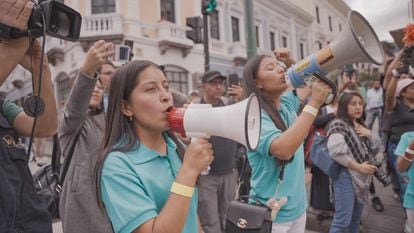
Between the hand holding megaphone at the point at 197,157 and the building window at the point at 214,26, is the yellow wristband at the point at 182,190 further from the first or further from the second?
the building window at the point at 214,26

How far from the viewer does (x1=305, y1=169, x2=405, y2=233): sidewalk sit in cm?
352

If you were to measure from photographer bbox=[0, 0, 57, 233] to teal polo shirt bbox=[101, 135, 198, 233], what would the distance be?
30 centimetres

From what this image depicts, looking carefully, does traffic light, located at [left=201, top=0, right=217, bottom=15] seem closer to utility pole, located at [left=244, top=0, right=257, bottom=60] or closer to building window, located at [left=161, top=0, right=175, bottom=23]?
utility pole, located at [left=244, top=0, right=257, bottom=60]

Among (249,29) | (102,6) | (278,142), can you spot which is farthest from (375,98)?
(102,6)

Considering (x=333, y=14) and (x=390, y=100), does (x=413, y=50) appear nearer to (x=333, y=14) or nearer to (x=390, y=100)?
(x=390, y=100)

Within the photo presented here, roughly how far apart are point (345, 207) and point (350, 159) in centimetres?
39

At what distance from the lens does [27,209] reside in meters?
1.27

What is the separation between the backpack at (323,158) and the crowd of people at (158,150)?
0.07 meters

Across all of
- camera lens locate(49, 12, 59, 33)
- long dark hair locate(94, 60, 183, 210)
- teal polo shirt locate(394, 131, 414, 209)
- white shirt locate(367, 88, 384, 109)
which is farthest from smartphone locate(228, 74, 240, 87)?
white shirt locate(367, 88, 384, 109)

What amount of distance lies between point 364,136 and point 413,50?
80cm

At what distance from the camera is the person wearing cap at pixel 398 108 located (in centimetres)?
313

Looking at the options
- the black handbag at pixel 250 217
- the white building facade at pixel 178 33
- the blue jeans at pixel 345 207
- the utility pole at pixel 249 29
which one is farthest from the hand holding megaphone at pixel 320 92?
the white building facade at pixel 178 33

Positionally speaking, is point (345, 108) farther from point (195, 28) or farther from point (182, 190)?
point (195, 28)

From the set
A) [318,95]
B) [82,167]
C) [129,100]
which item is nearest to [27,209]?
[129,100]
